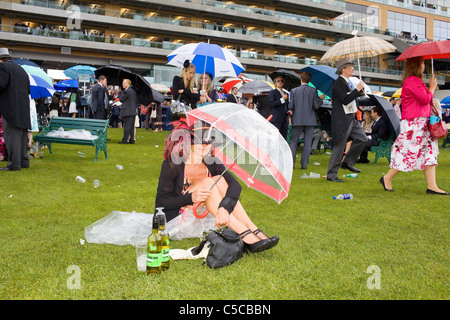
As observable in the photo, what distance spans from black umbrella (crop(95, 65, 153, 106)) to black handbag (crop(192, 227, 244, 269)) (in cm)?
1100

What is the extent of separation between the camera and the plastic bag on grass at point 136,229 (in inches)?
141

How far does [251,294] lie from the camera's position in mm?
2605

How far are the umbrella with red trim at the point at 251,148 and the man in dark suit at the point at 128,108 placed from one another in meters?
10.3

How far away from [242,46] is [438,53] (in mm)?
42948

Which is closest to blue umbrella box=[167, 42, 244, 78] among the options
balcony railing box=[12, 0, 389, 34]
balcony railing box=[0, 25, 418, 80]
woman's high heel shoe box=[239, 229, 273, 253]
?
woman's high heel shoe box=[239, 229, 273, 253]

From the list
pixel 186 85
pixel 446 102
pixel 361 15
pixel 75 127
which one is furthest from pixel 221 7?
pixel 186 85

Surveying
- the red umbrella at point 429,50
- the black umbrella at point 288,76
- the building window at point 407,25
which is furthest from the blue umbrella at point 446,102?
the building window at point 407,25

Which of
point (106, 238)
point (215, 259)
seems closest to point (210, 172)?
point (215, 259)

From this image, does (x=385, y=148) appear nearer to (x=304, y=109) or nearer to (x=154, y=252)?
(x=304, y=109)

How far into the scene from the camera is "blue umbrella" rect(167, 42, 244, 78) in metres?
8.15

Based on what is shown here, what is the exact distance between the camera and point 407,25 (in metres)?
57.4

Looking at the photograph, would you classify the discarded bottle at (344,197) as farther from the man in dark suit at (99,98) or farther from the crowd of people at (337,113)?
the man in dark suit at (99,98)

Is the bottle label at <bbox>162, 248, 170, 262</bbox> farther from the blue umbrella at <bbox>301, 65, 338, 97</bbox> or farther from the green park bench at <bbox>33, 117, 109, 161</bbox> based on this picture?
the blue umbrella at <bbox>301, 65, 338, 97</bbox>

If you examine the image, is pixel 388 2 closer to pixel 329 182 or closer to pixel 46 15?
pixel 46 15
